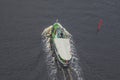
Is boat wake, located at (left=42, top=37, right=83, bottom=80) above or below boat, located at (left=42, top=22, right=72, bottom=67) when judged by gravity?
below

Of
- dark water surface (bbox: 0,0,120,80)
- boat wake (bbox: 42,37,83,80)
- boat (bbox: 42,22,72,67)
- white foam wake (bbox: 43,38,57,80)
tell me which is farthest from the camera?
boat (bbox: 42,22,72,67)

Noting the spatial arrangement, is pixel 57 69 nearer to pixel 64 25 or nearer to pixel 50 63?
pixel 50 63

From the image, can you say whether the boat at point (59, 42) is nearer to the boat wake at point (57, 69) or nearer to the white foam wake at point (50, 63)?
the white foam wake at point (50, 63)

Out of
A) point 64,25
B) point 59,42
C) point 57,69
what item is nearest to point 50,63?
point 57,69

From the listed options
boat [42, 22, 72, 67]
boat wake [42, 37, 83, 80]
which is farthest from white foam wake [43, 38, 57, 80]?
boat [42, 22, 72, 67]

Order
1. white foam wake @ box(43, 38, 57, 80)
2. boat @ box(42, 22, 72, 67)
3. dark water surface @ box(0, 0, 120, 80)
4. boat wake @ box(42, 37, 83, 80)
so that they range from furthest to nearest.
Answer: boat @ box(42, 22, 72, 67), dark water surface @ box(0, 0, 120, 80), white foam wake @ box(43, 38, 57, 80), boat wake @ box(42, 37, 83, 80)

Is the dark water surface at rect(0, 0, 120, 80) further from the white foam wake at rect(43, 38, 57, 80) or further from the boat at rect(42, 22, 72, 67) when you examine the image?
the boat at rect(42, 22, 72, 67)

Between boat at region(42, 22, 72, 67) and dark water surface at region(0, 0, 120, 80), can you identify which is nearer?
dark water surface at region(0, 0, 120, 80)
